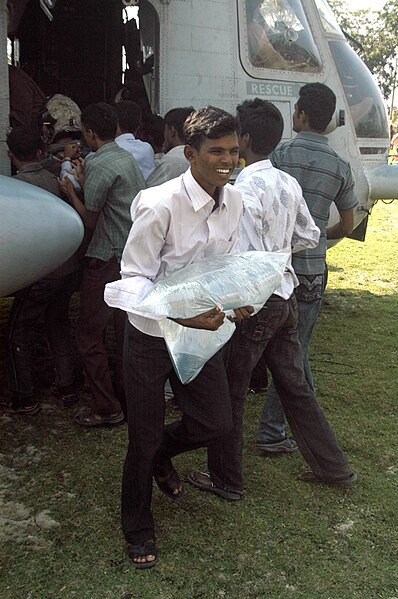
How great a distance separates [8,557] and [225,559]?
0.91 meters

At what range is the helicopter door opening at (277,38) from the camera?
17.9 feet

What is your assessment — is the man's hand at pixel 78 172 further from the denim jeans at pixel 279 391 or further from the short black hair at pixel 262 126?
the denim jeans at pixel 279 391

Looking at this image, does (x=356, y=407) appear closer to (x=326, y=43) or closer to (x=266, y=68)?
(x=266, y=68)

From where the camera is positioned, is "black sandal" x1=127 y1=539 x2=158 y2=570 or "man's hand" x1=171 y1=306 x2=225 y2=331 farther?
"black sandal" x1=127 y1=539 x2=158 y2=570

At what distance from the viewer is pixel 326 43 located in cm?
599

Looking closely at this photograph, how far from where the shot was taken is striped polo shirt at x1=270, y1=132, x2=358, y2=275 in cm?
374

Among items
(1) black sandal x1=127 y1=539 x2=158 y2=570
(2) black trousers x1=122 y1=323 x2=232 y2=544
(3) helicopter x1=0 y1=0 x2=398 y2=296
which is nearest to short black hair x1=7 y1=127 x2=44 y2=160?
(3) helicopter x1=0 y1=0 x2=398 y2=296

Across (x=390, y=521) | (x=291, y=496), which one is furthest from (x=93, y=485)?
(x=390, y=521)

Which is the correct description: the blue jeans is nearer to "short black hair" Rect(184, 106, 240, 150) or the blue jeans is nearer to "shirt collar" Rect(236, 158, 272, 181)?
"shirt collar" Rect(236, 158, 272, 181)

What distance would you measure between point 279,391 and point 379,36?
38.9 meters

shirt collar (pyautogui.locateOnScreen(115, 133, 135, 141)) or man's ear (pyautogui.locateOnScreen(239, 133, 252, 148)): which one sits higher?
shirt collar (pyautogui.locateOnScreen(115, 133, 135, 141))

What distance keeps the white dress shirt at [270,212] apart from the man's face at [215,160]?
1.72 ft

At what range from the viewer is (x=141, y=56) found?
256 inches

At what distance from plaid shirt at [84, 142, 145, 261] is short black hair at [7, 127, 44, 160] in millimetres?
411
